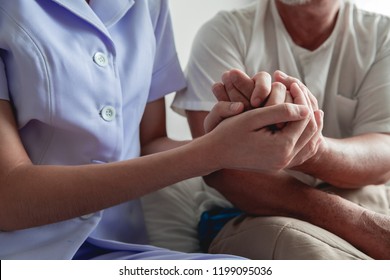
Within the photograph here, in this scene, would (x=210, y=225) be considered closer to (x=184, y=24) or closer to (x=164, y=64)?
(x=164, y=64)

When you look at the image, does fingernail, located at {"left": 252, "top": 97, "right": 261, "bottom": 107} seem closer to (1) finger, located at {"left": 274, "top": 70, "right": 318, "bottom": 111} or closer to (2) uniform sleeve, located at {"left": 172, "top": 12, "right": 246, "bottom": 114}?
(1) finger, located at {"left": 274, "top": 70, "right": 318, "bottom": 111}

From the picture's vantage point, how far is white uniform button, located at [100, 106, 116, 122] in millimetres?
862

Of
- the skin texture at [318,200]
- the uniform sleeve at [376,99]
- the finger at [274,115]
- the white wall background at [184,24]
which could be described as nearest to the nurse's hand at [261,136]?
the finger at [274,115]

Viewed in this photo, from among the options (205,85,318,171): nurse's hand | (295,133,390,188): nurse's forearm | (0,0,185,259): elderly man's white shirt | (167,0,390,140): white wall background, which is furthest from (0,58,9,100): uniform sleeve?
(167,0,390,140): white wall background

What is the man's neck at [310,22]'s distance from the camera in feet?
3.95

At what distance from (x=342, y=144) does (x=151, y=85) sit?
378mm

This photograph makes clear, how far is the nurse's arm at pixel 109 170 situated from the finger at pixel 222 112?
25mm

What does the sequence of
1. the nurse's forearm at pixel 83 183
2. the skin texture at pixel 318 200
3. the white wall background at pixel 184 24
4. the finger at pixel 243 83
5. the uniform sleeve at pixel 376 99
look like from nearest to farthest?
1. the nurse's forearm at pixel 83 183
2. the finger at pixel 243 83
3. the skin texture at pixel 318 200
4. the uniform sleeve at pixel 376 99
5. the white wall background at pixel 184 24

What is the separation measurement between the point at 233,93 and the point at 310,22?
42 cm

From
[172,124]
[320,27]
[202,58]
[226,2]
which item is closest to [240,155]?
[202,58]

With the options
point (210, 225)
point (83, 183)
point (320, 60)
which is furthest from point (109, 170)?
point (320, 60)

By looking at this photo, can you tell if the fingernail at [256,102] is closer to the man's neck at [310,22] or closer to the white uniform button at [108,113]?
the white uniform button at [108,113]

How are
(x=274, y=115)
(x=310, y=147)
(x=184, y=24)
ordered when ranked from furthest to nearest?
(x=184, y=24)
(x=310, y=147)
(x=274, y=115)

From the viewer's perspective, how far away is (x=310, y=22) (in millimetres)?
1216
